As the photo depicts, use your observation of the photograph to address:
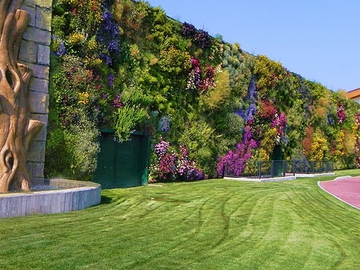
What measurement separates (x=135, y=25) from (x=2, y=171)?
9355 millimetres

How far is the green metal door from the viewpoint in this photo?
15.4m

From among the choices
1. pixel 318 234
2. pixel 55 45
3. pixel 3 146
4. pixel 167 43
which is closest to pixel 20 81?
pixel 3 146

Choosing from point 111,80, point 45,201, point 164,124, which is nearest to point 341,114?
point 164,124

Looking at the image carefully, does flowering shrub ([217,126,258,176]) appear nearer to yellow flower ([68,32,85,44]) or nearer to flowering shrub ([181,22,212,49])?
flowering shrub ([181,22,212,49])

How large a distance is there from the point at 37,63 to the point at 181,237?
20.1ft

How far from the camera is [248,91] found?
24109 mm

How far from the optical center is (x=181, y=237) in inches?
287

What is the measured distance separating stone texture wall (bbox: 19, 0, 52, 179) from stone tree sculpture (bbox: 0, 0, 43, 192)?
0.63 metres

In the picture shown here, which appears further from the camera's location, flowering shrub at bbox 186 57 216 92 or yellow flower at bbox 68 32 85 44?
flowering shrub at bbox 186 57 216 92

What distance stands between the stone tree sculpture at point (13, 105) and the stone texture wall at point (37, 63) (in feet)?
2.06

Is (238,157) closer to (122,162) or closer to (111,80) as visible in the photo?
(122,162)

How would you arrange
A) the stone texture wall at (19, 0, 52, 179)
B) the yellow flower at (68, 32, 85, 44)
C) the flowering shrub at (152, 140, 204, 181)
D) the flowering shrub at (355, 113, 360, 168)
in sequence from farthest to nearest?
the flowering shrub at (355, 113, 360, 168) → the flowering shrub at (152, 140, 204, 181) → the yellow flower at (68, 32, 85, 44) → the stone texture wall at (19, 0, 52, 179)

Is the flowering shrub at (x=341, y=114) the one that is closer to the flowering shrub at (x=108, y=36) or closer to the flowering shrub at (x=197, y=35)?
the flowering shrub at (x=197, y=35)

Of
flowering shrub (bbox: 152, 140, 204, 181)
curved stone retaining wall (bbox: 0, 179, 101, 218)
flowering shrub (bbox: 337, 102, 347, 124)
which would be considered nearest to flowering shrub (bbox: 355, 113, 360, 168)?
flowering shrub (bbox: 337, 102, 347, 124)
